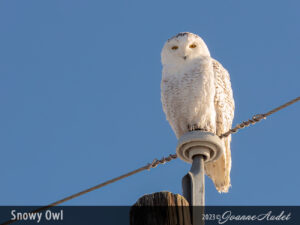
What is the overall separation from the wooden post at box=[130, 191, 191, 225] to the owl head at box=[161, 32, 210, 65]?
370 cm

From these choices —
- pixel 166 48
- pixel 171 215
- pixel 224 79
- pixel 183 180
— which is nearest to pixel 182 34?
pixel 166 48

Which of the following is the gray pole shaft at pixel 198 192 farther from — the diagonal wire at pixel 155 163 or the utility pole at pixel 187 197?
the diagonal wire at pixel 155 163

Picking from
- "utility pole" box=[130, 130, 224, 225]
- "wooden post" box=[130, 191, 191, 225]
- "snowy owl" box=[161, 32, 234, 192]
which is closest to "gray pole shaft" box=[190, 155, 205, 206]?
"utility pole" box=[130, 130, 224, 225]

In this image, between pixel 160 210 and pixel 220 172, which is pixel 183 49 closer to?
pixel 220 172

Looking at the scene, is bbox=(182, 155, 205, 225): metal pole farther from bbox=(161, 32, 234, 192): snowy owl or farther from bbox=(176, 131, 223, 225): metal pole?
bbox=(161, 32, 234, 192): snowy owl

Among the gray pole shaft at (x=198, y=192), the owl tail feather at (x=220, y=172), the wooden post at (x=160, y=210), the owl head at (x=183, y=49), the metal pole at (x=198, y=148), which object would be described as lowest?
the wooden post at (x=160, y=210)

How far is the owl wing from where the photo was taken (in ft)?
23.4

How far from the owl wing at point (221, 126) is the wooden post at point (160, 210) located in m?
3.67

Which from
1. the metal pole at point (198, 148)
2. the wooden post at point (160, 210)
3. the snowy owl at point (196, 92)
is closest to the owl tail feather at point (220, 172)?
the snowy owl at point (196, 92)

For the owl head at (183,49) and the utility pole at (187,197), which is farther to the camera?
the owl head at (183,49)

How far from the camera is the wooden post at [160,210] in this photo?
3.37m

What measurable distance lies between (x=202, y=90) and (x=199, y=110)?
0.71 feet

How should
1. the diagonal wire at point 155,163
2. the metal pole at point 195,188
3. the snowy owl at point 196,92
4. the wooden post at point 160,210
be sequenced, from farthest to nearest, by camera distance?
1. the snowy owl at point 196,92
2. the diagonal wire at point 155,163
3. the metal pole at point 195,188
4. the wooden post at point 160,210

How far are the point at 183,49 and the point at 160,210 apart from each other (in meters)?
3.88
